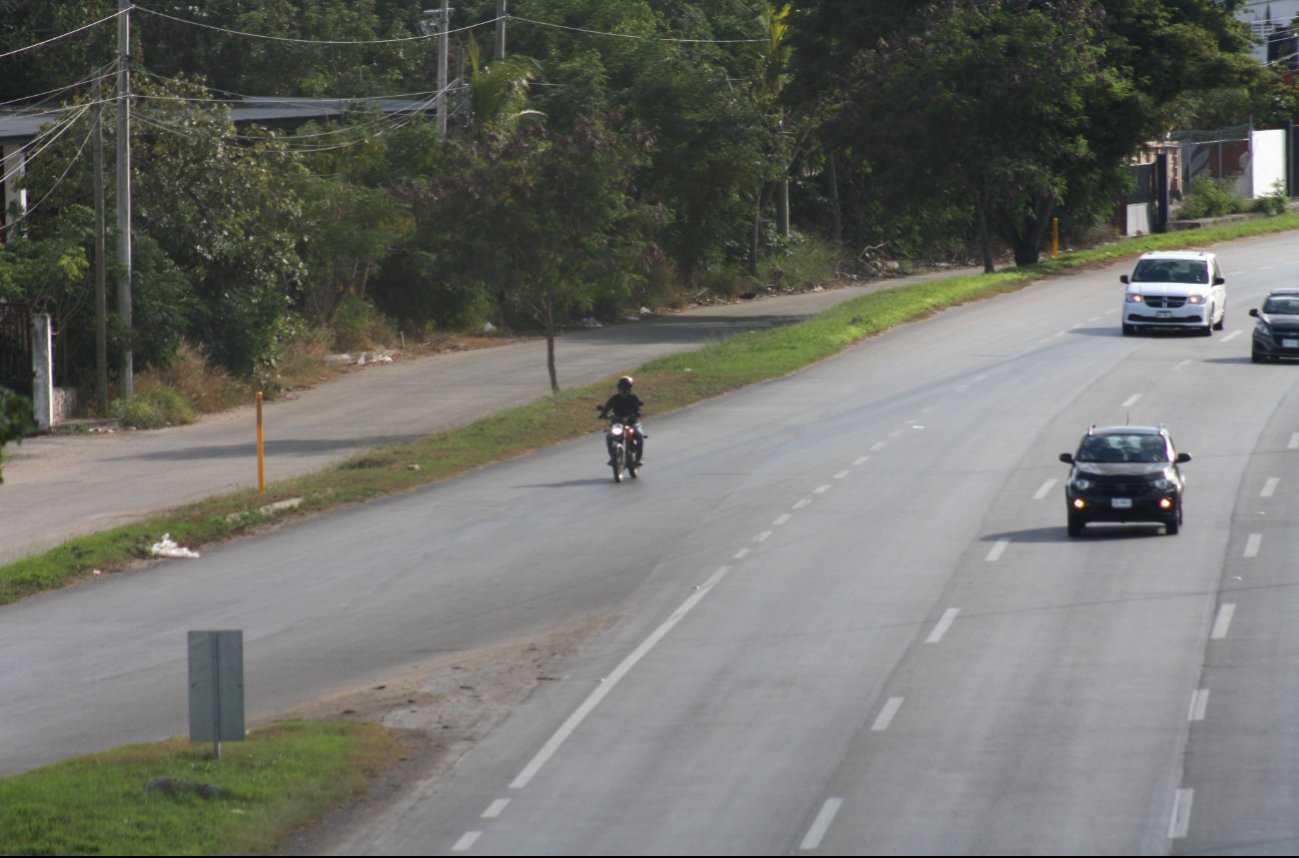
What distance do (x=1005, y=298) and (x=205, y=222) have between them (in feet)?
82.0

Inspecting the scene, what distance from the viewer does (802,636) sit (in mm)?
19547

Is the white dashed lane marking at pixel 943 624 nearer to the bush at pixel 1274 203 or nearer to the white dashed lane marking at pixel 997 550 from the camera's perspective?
the white dashed lane marking at pixel 997 550

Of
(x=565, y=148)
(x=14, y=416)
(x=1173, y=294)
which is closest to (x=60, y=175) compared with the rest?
(x=565, y=148)

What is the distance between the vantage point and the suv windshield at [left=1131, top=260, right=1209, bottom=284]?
44781 millimetres

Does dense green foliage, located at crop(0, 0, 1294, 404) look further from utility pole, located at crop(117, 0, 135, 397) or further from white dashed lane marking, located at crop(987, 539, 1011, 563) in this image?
white dashed lane marking, located at crop(987, 539, 1011, 563)

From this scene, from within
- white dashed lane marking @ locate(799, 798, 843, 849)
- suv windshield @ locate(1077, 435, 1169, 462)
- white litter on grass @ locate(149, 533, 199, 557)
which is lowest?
white dashed lane marking @ locate(799, 798, 843, 849)

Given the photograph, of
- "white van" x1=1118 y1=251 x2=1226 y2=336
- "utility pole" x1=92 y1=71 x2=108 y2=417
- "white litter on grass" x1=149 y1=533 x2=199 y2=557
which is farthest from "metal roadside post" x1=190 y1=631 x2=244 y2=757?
"white van" x1=1118 y1=251 x2=1226 y2=336

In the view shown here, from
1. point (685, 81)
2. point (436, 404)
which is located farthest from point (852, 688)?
point (685, 81)

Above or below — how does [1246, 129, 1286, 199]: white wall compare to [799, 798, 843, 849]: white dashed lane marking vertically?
above

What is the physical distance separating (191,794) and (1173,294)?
3571 cm

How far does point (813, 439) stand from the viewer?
3328 centimetres

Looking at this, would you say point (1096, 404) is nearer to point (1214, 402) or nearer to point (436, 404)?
point (1214, 402)

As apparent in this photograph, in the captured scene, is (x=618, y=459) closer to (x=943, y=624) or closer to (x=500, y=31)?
(x=943, y=624)

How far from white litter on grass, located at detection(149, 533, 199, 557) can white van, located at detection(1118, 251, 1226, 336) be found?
89.7ft
